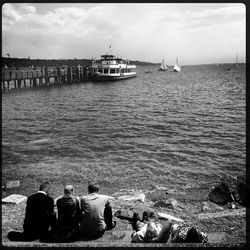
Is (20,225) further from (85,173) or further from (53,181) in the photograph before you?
(85,173)

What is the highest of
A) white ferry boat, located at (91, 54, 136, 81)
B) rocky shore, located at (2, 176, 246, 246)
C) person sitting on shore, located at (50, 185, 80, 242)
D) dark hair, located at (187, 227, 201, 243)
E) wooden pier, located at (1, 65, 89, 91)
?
white ferry boat, located at (91, 54, 136, 81)

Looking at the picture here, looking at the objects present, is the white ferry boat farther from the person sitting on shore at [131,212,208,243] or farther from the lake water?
the person sitting on shore at [131,212,208,243]

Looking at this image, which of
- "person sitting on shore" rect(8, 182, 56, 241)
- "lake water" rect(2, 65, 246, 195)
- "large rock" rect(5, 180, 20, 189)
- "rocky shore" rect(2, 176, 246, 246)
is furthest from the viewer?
"lake water" rect(2, 65, 246, 195)

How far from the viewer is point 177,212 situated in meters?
7.89

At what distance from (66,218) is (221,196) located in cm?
551

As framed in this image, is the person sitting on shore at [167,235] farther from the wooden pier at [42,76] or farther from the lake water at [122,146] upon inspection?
the wooden pier at [42,76]

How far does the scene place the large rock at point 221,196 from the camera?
8688 mm

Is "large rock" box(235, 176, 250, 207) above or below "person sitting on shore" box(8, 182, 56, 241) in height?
below

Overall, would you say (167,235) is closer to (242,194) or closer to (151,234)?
(151,234)

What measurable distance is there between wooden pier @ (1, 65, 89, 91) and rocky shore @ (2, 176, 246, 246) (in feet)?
123

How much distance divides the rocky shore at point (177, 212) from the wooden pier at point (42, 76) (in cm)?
3747

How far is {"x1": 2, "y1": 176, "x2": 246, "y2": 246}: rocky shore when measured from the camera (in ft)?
18.4

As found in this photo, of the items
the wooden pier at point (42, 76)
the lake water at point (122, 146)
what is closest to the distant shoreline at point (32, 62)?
the wooden pier at point (42, 76)

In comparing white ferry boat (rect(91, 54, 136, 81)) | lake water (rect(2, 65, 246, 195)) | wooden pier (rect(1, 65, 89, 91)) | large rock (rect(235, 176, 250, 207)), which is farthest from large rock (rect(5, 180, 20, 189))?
white ferry boat (rect(91, 54, 136, 81))
